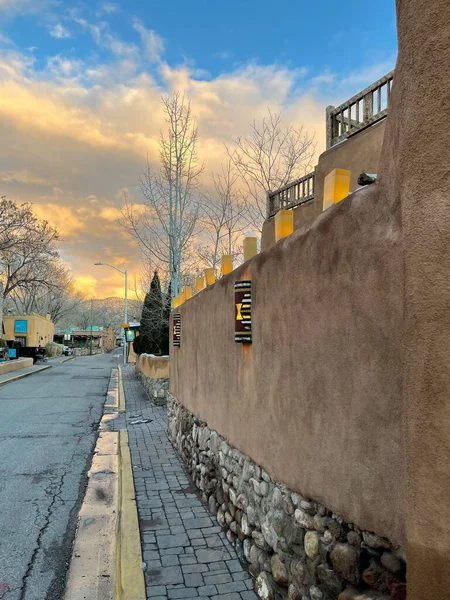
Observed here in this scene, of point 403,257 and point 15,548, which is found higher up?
point 403,257

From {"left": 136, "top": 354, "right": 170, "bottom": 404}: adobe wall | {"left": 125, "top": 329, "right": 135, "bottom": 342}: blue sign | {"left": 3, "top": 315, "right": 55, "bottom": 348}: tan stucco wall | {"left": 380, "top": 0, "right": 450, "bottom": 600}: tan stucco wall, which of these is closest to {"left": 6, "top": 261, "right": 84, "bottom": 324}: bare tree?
{"left": 3, "top": 315, "right": 55, "bottom": 348}: tan stucco wall

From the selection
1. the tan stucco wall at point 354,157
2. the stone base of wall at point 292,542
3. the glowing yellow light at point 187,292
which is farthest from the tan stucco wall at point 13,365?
the tan stucco wall at point 354,157

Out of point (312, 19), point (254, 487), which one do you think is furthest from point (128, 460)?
point (312, 19)

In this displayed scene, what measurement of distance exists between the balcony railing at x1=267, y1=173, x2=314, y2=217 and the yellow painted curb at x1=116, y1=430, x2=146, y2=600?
16.8 ft

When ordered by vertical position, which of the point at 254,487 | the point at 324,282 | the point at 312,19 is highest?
the point at 312,19

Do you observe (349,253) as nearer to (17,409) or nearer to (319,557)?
(319,557)

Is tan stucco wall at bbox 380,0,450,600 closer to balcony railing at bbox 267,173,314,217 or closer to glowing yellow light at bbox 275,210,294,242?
glowing yellow light at bbox 275,210,294,242

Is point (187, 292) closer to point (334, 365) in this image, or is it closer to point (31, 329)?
point (334, 365)

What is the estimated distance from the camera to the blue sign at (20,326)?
49.2 metres

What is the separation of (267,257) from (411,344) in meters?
2.23

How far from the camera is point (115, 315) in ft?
528

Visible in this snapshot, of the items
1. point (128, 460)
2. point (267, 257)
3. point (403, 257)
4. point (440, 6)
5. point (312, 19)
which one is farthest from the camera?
point (312, 19)

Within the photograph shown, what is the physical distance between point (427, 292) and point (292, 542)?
2227 millimetres

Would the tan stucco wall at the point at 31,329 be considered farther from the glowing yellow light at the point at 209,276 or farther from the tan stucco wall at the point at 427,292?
the tan stucco wall at the point at 427,292
